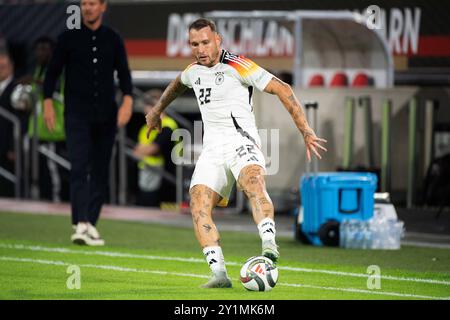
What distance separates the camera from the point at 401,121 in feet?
61.6

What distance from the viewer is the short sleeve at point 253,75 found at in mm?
9719

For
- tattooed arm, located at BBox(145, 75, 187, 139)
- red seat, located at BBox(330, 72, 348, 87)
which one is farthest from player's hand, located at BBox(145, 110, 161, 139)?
red seat, located at BBox(330, 72, 348, 87)

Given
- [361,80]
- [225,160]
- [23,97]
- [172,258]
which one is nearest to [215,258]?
[225,160]

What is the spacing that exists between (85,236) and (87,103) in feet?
4.61

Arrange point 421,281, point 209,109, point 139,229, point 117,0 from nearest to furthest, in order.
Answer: point 209,109, point 421,281, point 139,229, point 117,0

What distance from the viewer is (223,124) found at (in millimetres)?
9867

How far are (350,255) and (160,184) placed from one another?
8413mm

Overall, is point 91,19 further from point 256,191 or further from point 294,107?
point 256,191

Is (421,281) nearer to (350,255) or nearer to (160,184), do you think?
(350,255)

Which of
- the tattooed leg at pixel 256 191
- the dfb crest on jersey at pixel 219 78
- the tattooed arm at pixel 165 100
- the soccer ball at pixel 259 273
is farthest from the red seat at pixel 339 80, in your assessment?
the soccer ball at pixel 259 273

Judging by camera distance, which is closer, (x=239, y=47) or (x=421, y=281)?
(x=421, y=281)

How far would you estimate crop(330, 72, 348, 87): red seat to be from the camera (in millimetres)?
19859

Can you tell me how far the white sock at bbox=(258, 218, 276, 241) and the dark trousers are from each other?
15.0 feet
